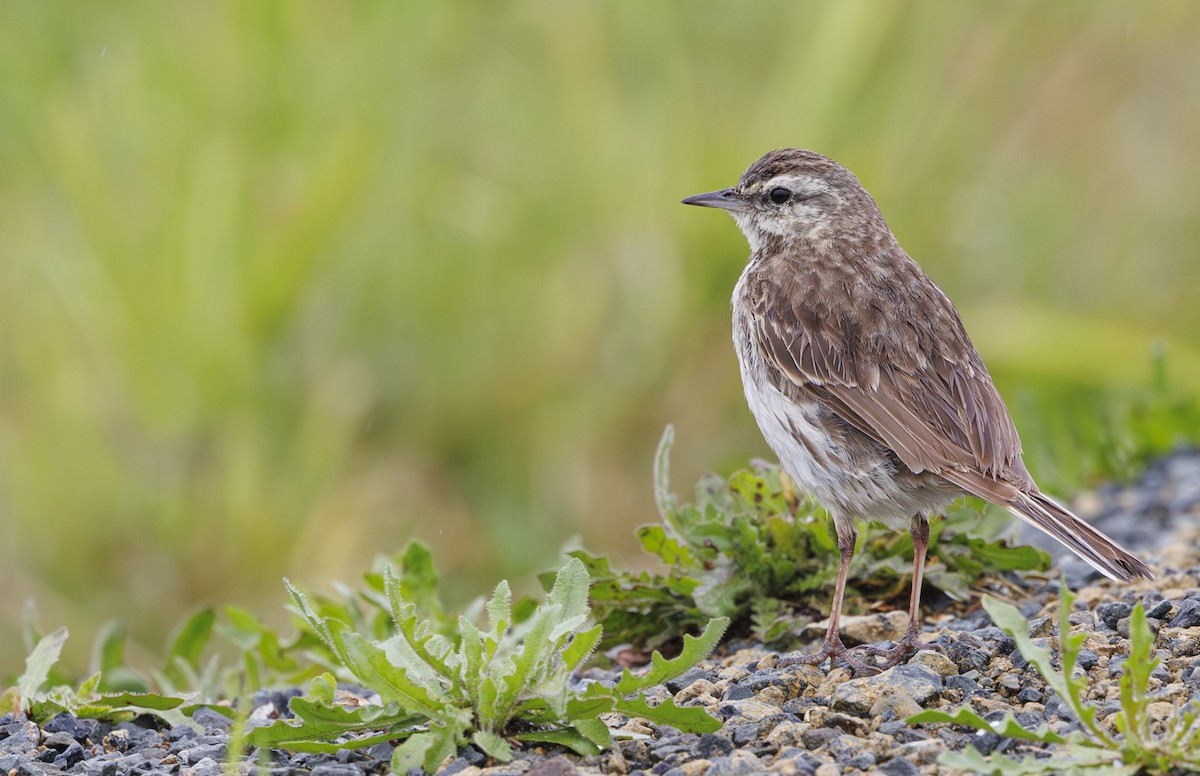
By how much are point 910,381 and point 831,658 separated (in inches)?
37.1

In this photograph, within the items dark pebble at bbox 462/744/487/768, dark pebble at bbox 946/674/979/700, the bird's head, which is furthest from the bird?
dark pebble at bbox 462/744/487/768

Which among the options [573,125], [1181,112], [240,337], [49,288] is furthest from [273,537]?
[1181,112]

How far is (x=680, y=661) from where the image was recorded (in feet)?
12.6

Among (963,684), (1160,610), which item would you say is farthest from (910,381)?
(963,684)

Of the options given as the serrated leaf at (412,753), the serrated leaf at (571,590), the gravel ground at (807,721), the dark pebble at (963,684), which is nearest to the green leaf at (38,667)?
the gravel ground at (807,721)

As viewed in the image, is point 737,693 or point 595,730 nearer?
point 595,730

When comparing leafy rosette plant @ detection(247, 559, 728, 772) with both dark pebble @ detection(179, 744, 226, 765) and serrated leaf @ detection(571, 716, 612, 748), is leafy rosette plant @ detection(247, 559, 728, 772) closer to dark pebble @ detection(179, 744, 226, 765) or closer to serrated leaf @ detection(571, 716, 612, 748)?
serrated leaf @ detection(571, 716, 612, 748)

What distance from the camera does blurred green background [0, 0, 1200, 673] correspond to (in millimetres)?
7668

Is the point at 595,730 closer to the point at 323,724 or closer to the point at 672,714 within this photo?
the point at 672,714

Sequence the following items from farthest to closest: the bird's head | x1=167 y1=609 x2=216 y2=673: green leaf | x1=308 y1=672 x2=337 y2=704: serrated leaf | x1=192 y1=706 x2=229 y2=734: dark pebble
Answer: the bird's head
x1=167 y1=609 x2=216 y2=673: green leaf
x1=192 y1=706 x2=229 y2=734: dark pebble
x1=308 y1=672 x2=337 y2=704: serrated leaf

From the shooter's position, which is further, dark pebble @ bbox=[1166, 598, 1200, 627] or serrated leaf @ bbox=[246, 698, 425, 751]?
dark pebble @ bbox=[1166, 598, 1200, 627]

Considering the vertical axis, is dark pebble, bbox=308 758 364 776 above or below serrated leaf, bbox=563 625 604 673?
below

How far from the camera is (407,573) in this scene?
542 cm

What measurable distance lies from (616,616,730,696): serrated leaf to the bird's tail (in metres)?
1.10
